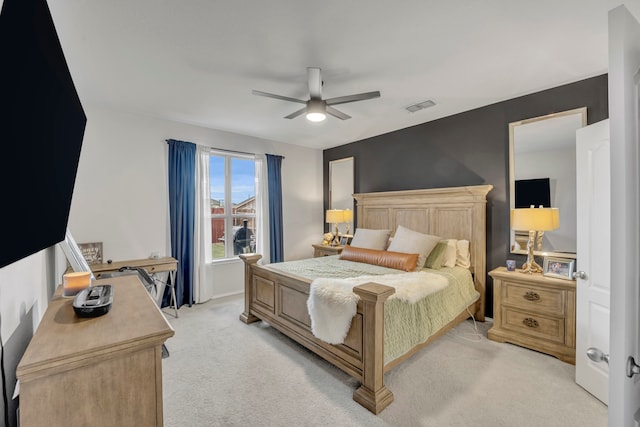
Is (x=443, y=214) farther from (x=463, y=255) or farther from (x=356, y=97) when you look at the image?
(x=356, y=97)

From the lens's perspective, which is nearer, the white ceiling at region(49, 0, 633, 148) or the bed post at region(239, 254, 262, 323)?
the white ceiling at region(49, 0, 633, 148)

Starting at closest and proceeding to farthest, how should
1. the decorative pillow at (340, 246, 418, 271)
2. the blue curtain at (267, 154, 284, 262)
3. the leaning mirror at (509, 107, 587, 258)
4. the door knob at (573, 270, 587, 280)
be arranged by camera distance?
the door knob at (573, 270, 587, 280) → the leaning mirror at (509, 107, 587, 258) → the decorative pillow at (340, 246, 418, 271) → the blue curtain at (267, 154, 284, 262)

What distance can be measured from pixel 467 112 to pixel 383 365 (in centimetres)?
320

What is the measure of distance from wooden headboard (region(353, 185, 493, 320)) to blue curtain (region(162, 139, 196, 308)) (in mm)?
2710

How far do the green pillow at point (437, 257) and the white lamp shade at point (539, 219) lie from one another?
82 centimetres

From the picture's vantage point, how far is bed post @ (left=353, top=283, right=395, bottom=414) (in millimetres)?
1873

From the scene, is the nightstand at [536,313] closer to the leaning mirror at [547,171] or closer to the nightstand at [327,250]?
the leaning mirror at [547,171]

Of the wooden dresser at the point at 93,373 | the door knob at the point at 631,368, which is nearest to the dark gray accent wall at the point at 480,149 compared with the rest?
the door knob at the point at 631,368

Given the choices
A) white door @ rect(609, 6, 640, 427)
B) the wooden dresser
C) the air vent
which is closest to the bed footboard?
white door @ rect(609, 6, 640, 427)

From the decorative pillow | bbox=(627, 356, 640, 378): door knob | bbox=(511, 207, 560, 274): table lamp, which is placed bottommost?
the decorative pillow

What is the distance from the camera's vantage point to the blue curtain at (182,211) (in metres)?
3.86

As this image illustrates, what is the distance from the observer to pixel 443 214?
3684 millimetres

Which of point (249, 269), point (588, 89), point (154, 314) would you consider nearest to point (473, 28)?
point (588, 89)

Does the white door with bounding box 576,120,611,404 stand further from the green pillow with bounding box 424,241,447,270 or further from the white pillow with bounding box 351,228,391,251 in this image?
the white pillow with bounding box 351,228,391,251
